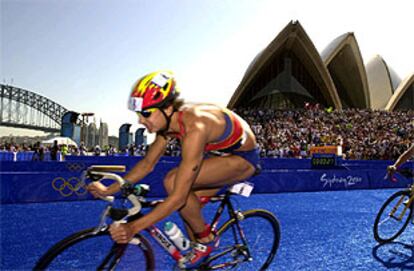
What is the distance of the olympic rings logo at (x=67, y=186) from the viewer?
909 cm

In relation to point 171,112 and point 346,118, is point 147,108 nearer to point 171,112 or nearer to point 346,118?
point 171,112

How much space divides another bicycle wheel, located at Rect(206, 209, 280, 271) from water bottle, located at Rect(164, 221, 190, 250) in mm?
464

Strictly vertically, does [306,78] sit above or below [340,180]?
above

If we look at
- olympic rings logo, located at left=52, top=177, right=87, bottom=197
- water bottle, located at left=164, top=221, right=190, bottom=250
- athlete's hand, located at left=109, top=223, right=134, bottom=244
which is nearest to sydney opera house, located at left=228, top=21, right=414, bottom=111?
olympic rings logo, located at left=52, top=177, right=87, bottom=197

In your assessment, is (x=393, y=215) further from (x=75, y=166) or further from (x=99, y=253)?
(x=75, y=166)

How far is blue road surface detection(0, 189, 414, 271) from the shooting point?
4.14 metres

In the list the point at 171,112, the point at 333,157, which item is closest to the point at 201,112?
the point at 171,112

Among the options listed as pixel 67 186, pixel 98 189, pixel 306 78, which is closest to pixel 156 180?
pixel 67 186

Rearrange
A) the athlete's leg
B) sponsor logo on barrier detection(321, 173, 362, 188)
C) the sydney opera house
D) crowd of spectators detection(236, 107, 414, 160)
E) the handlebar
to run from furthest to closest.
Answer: the sydney opera house, crowd of spectators detection(236, 107, 414, 160), sponsor logo on barrier detection(321, 173, 362, 188), the athlete's leg, the handlebar

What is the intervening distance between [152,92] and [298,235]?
402cm

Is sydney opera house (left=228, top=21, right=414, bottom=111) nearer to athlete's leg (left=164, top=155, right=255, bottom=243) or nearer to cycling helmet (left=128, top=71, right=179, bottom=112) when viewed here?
athlete's leg (left=164, top=155, right=255, bottom=243)

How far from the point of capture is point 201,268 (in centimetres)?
310

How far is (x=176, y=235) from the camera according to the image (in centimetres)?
277

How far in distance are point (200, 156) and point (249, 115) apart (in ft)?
128
